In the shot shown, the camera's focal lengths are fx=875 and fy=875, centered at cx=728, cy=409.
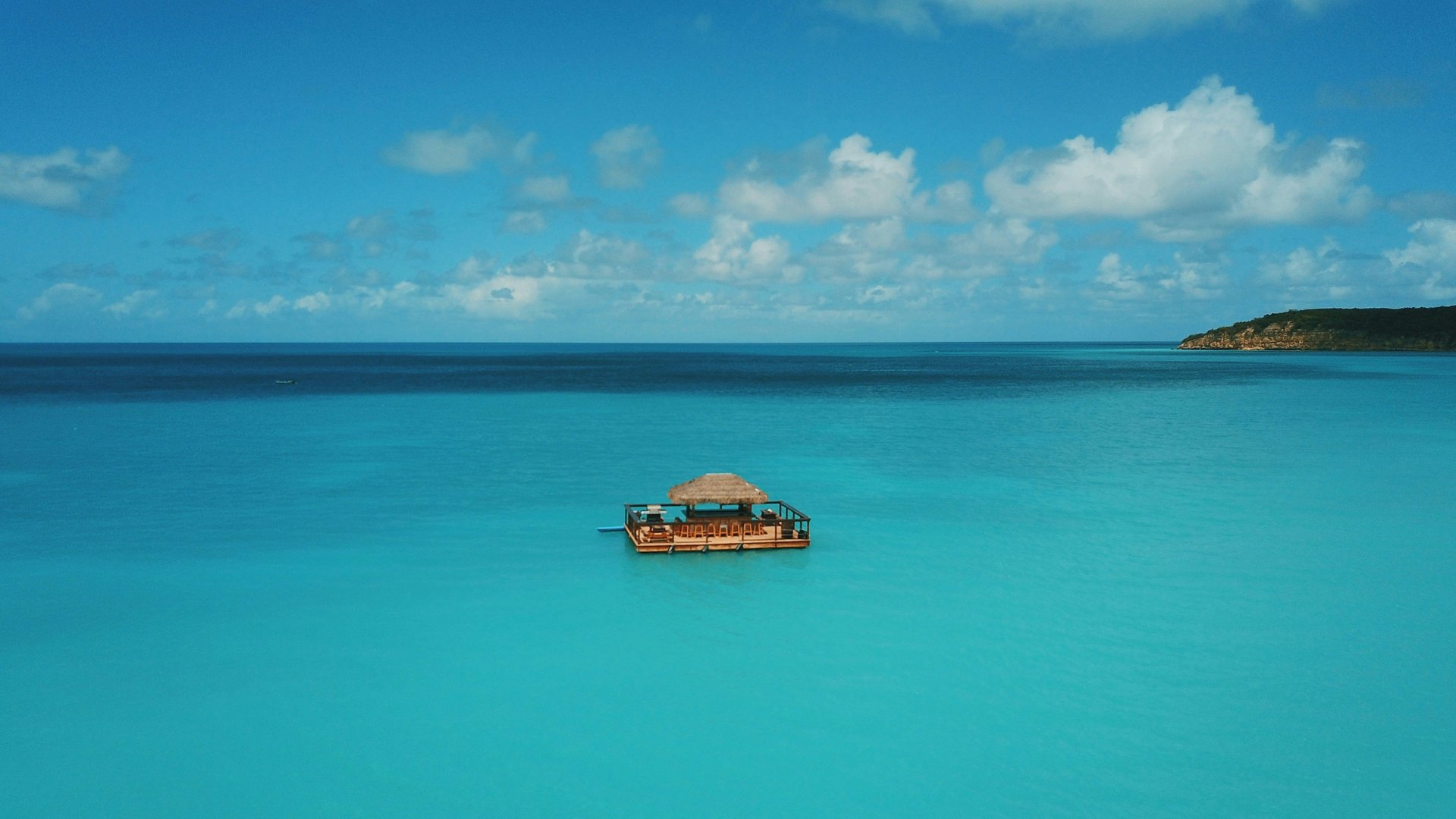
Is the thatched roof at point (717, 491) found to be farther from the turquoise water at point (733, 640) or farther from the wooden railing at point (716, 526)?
the turquoise water at point (733, 640)

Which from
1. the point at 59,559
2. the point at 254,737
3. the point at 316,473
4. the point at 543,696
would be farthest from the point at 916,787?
the point at 316,473

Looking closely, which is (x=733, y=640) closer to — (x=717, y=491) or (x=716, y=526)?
(x=716, y=526)

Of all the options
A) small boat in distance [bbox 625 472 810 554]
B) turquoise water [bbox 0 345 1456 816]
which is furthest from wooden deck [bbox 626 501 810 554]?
turquoise water [bbox 0 345 1456 816]

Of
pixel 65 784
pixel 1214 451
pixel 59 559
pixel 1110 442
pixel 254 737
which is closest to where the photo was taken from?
pixel 65 784

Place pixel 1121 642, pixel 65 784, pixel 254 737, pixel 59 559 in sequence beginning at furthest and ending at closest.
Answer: pixel 59 559 → pixel 1121 642 → pixel 254 737 → pixel 65 784

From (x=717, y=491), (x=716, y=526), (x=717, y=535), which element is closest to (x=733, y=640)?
(x=716, y=526)

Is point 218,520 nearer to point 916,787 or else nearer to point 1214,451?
point 916,787

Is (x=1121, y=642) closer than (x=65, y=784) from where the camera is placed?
No
